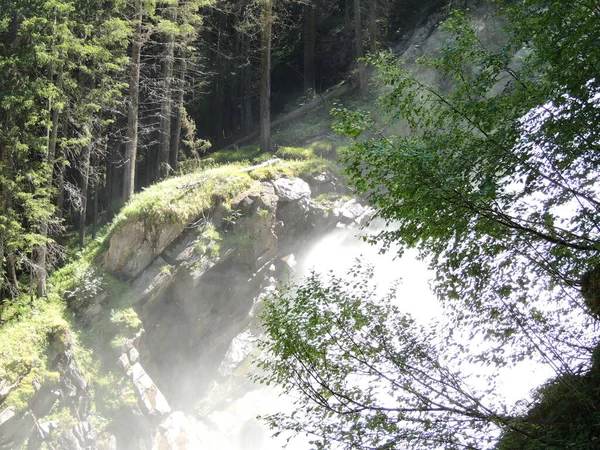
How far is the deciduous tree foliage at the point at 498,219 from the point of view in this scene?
4.80m

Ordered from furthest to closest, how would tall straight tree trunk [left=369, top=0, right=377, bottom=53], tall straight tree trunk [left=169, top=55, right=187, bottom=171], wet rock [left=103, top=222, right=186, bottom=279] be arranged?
1. tall straight tree trunk [left=369, top=0, right=377, bottom=53]
2. tall straight tree trunk [left=169, top=55, right=187, bottom=171]
3. wet rock [left=103, top=222, right=186, bottom=279]

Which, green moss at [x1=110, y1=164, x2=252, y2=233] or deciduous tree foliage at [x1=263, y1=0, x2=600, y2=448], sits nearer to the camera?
deciduous tree foliage at [x1=263, y1=0, x2=600, y2=448]

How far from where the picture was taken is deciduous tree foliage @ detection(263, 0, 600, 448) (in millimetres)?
4805

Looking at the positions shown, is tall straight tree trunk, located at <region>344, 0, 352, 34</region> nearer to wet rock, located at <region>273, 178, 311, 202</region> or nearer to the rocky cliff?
wet rock, located at <region>273, 178, 311, 202</region>

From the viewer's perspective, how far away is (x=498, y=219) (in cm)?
537

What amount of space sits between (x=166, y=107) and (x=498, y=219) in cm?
1566

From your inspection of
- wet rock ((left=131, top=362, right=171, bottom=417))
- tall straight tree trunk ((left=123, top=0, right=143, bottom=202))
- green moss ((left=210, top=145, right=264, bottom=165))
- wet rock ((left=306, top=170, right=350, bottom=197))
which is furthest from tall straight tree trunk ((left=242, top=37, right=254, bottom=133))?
wet rock ((left=131, top=362, right=171, bottom=417))

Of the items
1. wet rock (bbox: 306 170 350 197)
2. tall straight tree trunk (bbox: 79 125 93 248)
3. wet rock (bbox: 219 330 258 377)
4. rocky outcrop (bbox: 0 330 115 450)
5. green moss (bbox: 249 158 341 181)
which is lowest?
wet rock (bbox: 219 330 258 377)

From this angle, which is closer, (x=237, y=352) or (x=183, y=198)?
(x=183, y=198)

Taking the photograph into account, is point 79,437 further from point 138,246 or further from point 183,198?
point 183,198

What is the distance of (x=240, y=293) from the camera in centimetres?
1612

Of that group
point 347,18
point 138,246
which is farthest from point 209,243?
point 347,18

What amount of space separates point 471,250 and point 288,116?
62.0ft

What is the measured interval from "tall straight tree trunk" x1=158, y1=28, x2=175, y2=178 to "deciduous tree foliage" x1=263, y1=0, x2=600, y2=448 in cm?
1354
